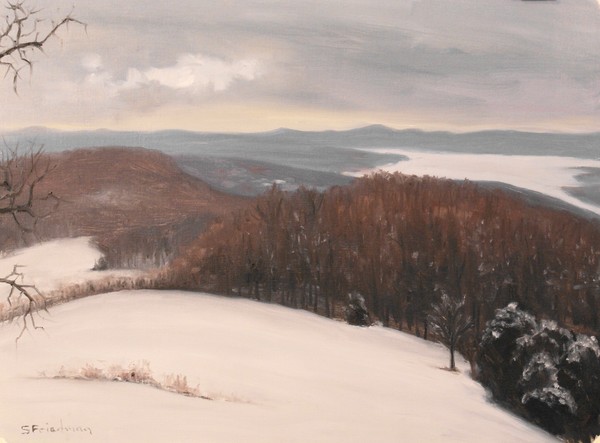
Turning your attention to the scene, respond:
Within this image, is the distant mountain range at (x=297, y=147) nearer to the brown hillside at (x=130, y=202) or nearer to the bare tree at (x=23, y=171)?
the brown hillside at (x=130, y=202)

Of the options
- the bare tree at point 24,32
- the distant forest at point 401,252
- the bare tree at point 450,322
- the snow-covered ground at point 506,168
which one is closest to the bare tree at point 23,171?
the bare tree at point 24,32

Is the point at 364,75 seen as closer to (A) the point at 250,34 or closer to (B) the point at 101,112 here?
(A) the point at 250,34

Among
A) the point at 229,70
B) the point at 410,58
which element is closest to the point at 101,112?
the point at 229,70

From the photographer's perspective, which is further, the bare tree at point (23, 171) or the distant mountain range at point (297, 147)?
the distant mountain range at point (297, 147)
